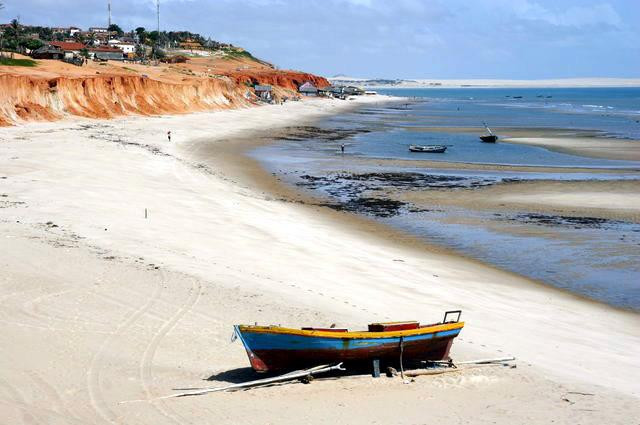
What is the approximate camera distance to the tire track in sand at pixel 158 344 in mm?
10252

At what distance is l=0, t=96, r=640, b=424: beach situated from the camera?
10844 mm

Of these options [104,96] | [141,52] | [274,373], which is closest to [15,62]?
[104,96]

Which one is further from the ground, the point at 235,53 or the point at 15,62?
the point at 235,53

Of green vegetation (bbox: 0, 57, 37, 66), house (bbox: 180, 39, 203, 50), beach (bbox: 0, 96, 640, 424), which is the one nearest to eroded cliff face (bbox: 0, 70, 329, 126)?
green vegetation (bbox: 0, 57, 37, 66)

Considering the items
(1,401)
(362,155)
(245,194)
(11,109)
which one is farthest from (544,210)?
(11,109)

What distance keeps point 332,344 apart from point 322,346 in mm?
167

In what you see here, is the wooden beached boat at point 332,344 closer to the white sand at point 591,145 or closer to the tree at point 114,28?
the white sand at point 591,145

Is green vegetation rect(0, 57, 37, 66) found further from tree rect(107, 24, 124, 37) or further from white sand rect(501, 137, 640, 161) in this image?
tree rect(107, 24, 124, 37)

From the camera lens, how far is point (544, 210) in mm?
29688

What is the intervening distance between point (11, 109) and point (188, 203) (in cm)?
2518

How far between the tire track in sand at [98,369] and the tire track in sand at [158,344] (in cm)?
61

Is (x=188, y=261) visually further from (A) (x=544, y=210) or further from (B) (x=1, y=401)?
(A) (x=544, y=210)

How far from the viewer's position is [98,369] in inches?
448

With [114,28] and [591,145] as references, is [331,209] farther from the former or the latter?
[114,28]
